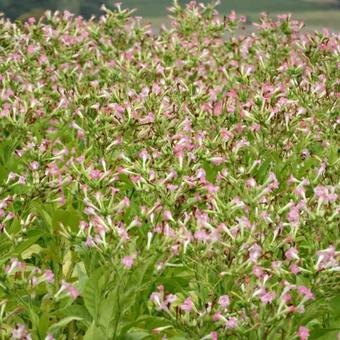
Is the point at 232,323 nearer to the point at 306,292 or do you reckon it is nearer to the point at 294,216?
the point at 306,292

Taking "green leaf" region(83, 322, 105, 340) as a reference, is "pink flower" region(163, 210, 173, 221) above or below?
above

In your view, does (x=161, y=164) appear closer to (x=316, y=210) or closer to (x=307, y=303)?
(x=316, y=210)

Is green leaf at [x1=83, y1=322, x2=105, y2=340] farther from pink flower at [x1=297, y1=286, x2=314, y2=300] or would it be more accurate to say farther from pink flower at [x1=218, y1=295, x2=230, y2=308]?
pink flower at [x1=297, y1=286, x2=314, y2=300]

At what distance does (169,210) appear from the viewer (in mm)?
6453

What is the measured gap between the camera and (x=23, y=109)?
886 centimetres

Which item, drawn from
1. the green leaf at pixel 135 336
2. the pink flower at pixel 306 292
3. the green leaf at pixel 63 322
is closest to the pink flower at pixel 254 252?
the pink flower at pixel 306 292

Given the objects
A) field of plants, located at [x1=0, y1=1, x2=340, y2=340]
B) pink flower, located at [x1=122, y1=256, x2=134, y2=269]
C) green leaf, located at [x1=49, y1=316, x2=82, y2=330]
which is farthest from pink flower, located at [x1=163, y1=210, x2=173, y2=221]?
green leaf, located at [x1=49, y1=316, x2=82, y2=330]

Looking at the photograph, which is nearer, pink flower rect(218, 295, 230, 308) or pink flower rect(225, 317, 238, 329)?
pink flower rect(225, 317, 238, 329)

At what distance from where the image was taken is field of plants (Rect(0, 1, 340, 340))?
212 inches

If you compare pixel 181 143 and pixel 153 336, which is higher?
pixel 181 143

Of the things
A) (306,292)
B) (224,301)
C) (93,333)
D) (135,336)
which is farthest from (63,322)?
(306,292)

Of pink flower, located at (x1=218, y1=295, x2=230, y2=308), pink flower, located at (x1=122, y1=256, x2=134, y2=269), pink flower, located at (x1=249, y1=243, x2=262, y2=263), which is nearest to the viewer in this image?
pink flower, located at (x1=218, y1=295, x2=230, y2=308)

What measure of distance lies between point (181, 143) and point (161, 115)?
3.47ft

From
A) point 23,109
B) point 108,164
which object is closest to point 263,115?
point 108,164
